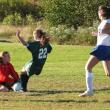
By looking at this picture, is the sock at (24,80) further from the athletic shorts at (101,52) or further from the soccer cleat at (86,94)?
the athletic shorts at (101,52)

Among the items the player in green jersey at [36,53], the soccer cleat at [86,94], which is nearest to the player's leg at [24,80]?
the player in green jersey at [36,53]

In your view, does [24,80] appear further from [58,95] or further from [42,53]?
[58,95]

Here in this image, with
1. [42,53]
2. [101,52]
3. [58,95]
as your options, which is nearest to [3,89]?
[42,53]

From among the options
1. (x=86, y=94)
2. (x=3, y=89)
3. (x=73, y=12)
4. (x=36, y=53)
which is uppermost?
(x=36, y=53)

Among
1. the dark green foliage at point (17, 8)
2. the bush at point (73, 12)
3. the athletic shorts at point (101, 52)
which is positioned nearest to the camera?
the athletic shorts at point (101, 52)

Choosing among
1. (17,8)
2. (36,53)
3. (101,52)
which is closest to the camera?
(101,52)

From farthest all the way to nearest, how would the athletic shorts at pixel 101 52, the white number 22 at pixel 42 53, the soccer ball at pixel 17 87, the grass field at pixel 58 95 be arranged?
the white number 22 at pixel 42 53
the soccer ball at pixel 17 87
the athletic shorts at pixel 101 52
the grass field at pixel 58 95

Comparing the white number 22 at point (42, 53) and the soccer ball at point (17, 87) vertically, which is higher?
the white number 22 at point (42, 53)

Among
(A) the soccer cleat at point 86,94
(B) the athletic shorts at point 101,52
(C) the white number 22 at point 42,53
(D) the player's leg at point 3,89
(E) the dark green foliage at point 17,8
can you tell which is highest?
(B) the athletic shorts at point 101,52

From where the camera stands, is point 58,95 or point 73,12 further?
point 73,12

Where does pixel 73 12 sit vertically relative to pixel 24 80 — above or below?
below

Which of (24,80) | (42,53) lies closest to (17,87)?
(24,80)

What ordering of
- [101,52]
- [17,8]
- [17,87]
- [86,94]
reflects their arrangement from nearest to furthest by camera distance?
[101,52]
[86,94]
[17,87]
[17,8]

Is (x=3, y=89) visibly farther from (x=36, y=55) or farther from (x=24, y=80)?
(x=36, y=55)
